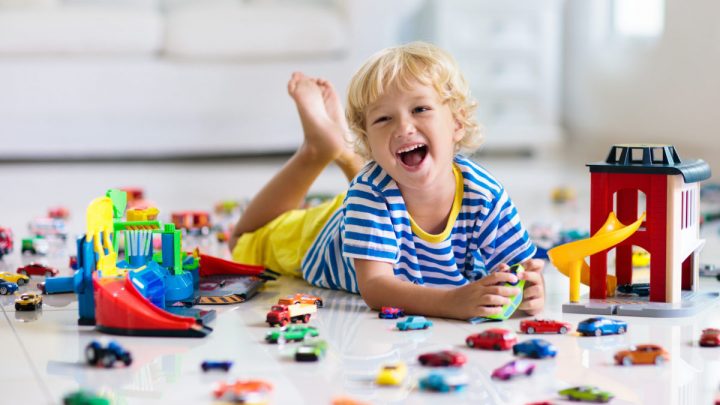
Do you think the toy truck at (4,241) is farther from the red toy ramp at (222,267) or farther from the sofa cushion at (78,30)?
the sofa cushion at (78,30)

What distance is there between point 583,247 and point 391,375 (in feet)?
1.54

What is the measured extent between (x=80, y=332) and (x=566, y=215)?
1442 mm

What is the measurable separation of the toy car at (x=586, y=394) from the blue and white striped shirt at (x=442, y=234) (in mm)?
472

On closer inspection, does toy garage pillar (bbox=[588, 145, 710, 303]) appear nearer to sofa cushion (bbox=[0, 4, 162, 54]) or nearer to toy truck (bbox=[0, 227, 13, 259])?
toy truck (bbox=[0, 227, 13, 259])

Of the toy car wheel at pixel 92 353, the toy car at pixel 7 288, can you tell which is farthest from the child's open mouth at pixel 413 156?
the toy car at pixel 7 288

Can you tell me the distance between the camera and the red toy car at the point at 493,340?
1284 mm

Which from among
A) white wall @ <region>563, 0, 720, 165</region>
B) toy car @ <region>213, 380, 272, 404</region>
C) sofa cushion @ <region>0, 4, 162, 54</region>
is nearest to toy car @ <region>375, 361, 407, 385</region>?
toy car @ <region>213, 380, 272, 404</region>

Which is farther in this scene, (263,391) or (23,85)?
(23,85)

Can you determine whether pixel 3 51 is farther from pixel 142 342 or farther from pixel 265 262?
pixel 142 342

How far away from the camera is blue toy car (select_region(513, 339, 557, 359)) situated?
1.25 meters

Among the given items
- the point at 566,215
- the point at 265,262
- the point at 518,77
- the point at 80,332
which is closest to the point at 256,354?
the point at 80,332

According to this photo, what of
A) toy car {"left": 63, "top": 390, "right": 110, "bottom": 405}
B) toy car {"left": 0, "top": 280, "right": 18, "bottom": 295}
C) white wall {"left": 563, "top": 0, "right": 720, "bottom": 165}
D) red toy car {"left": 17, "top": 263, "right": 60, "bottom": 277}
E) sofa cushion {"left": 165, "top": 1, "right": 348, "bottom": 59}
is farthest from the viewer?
sofa cushion {"left": 165, "top": 1, "right": 348, "bottom": 59}

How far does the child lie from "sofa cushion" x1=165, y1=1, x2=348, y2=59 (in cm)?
199

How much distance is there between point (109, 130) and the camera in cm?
355
